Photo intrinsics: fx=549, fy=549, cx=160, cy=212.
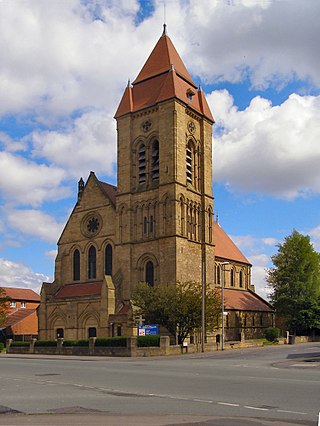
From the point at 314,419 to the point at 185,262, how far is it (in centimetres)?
4215

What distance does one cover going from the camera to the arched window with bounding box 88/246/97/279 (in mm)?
58694

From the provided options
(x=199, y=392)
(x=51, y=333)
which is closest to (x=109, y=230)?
(x=51, y=333)

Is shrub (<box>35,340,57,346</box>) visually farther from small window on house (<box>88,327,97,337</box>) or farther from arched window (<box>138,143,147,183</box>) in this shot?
arched window (<box>138,143,147,183</box>)

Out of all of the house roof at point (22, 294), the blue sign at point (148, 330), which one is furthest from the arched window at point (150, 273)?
the house roof at point (22, 294)

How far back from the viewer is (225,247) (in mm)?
71625

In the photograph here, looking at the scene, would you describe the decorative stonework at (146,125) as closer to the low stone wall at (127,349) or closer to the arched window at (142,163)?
the arched window at (142,163)

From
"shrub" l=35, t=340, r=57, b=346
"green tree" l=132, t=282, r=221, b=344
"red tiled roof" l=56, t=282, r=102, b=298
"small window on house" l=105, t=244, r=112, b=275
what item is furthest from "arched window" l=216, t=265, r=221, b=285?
"shrub" l=35, t=340, r=57, b=346

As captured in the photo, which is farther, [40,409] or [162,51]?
[162,51]

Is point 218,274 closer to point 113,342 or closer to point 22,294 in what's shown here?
point 113,342

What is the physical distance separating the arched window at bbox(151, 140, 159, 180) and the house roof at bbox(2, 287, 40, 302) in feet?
129

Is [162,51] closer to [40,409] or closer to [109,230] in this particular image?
[109,230]

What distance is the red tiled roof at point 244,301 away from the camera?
63281 mm

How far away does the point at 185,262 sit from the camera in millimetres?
52781

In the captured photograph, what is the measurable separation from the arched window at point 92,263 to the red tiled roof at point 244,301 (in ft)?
49.3
